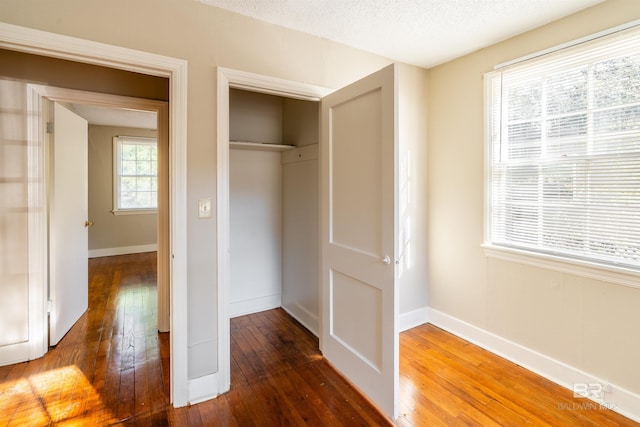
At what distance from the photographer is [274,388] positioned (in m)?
2.07

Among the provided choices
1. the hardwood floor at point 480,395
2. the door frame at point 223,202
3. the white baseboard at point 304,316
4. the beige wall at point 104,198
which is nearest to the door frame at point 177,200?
the door frame at point 223,202

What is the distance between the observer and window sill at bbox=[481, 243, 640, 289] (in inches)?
71.7

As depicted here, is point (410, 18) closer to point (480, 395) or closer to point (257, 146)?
point (257, 146)

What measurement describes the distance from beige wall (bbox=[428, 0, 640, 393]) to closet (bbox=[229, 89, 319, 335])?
1.24 metres

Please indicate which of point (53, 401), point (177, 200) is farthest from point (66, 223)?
point (177, 200)

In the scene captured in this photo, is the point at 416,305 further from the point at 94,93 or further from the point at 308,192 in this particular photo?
the point at 94,93

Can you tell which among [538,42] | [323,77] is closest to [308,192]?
[323,77]

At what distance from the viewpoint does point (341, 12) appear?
201cm

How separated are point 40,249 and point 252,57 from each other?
223cm

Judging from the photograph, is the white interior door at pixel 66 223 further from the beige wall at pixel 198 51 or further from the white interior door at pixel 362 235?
the white interior door at pixel 362 235

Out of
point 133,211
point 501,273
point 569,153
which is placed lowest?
point 501,273

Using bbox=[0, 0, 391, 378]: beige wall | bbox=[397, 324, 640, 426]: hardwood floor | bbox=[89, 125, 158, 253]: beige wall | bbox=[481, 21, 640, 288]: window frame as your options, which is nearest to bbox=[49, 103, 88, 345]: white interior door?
bbox=[0, 0, 391, 378]: beige wall

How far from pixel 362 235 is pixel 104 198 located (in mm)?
6005

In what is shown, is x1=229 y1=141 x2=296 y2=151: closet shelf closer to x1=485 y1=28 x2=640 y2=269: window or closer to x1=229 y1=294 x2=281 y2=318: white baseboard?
x1=229 y1=294 x2=281 y2=318: white baseboard
